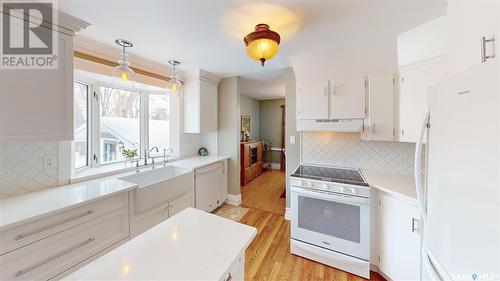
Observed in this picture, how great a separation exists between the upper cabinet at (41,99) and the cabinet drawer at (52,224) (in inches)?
22.0

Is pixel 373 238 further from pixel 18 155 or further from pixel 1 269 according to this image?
pixel 18 155

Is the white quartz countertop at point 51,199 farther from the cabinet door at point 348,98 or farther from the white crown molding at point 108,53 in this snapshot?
the cabinet door at point 348,98

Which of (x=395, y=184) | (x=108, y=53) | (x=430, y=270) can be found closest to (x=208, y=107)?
(x=108, y=53)

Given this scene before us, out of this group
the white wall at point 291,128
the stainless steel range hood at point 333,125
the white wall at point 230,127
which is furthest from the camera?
the white wall at point 230,127

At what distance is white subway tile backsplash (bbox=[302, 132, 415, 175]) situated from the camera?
205 centimetres

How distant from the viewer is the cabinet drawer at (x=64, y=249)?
3.57 ft

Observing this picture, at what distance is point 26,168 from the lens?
149cm

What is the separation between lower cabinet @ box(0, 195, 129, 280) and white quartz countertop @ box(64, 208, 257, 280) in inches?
36.1

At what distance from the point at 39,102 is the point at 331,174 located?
266cm

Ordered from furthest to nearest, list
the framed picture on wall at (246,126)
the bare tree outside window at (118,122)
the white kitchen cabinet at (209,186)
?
the framed picture on wall at (246,126) < the white kitchen cabinet at (209,186) < the bare tree outside window at (118,122)

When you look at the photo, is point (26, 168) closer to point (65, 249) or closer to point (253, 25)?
point (65, 249)

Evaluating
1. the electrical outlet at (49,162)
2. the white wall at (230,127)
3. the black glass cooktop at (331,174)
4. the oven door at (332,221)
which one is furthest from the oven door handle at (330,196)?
the electrical outlet at (49,162)

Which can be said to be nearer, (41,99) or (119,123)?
(41,99)

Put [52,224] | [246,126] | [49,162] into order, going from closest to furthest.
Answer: [52,224]
[49,162]
[246,126]
